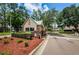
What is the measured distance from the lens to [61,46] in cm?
484

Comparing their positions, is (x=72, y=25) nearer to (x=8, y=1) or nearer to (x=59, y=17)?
(x=59, y=17)

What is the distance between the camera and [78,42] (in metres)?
4.78

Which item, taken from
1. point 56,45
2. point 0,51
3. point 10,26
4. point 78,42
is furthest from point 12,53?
point 78,42

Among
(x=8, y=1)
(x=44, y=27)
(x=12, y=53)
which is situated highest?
(x=8, y=1)

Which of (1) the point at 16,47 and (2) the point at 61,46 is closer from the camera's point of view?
(1) the point at 16,47

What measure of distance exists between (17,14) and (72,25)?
3.58 ft

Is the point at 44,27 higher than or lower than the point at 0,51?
higher

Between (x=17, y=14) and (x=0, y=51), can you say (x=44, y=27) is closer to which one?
(x=17, y=14)

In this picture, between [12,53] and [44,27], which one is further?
[44,27]

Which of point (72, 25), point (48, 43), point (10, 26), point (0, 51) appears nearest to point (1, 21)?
point (10, 26)

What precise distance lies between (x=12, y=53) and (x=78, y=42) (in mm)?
1261

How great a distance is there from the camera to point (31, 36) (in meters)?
4.97

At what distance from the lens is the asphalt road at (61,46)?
184 inches

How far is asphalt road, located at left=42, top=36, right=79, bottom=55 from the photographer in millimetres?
4682
